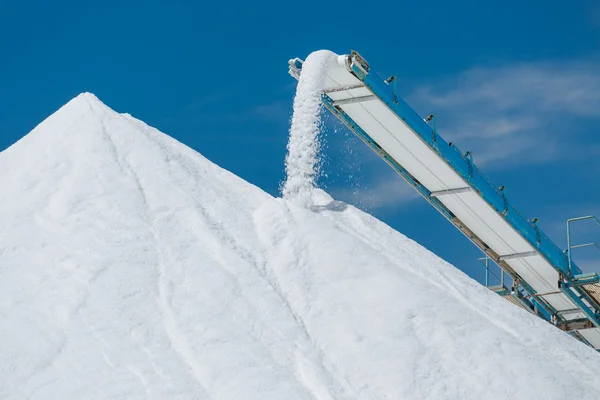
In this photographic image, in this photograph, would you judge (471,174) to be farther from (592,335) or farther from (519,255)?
(592,335)

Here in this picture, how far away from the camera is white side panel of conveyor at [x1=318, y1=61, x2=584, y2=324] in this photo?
13664 millimetres

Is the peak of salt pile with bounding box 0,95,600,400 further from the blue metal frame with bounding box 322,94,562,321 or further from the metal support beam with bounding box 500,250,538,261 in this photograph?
the metal support beam with bounding box 500,250,538,261

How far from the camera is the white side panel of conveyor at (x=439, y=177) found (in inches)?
538

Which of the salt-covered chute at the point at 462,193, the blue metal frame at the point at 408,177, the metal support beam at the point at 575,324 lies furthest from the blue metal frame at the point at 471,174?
the metal support beam at the point at 575,324

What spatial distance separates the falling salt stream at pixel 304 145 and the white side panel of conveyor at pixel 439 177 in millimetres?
748

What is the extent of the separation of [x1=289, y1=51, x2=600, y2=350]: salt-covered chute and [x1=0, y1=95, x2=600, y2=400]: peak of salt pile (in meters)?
2.25

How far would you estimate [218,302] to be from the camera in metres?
9.53

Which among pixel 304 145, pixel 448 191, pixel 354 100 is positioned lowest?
pixel 304 145

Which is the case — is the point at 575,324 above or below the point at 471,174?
below

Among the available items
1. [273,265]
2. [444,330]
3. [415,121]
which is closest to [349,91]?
[415,121]

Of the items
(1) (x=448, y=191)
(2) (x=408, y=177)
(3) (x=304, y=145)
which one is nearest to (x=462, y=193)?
(1) (x=448, y=191)

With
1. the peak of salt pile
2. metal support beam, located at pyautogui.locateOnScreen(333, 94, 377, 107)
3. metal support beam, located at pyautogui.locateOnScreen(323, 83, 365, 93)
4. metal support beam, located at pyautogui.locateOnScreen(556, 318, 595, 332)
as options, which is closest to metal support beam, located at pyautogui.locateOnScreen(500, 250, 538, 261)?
metal support beam, located at pyautogui.locateOnScreen(556, 318, 595, 332)

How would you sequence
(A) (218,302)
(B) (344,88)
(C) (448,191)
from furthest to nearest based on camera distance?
(C) (448,191), (B) (344,88), (A) (218,302)

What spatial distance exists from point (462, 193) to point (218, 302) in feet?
22.4
